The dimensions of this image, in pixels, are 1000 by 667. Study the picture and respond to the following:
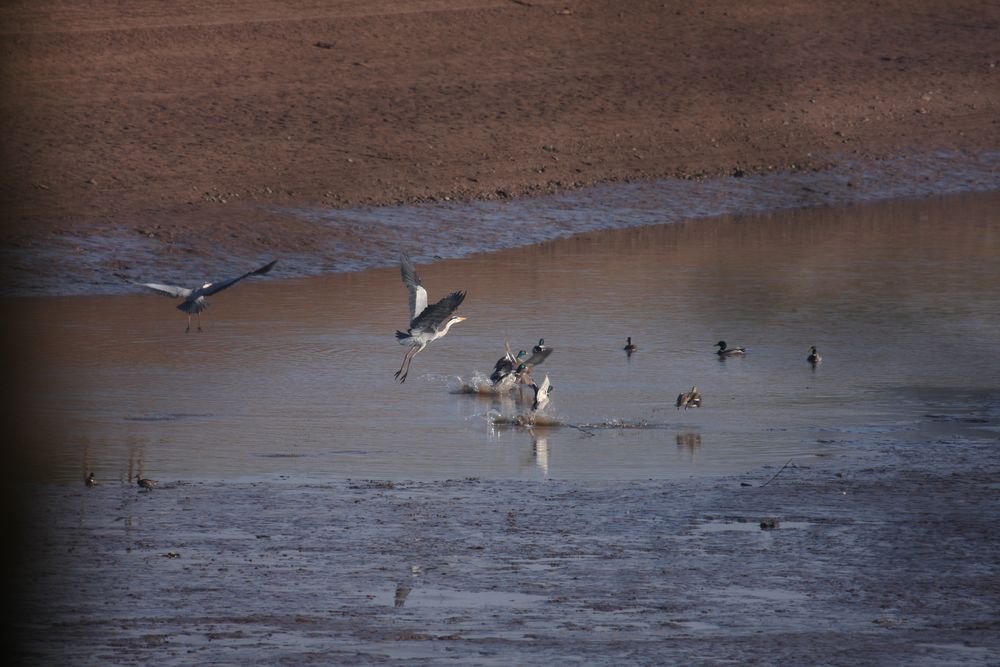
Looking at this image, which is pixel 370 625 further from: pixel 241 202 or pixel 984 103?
pixel 984 103

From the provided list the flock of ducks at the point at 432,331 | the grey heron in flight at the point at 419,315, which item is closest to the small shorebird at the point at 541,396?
the flock of ducks at the point at 432,331

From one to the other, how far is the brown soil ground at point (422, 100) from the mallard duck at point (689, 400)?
6.61 meters

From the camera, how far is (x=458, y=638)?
6.59m

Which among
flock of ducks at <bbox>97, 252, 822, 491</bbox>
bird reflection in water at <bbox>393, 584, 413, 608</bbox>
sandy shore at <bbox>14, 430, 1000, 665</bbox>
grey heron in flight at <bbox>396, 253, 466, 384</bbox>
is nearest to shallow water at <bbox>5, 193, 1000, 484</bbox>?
flock of ducks at <bbox>97, 252, 822, 491</bbox>

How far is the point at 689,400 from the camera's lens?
11.0 m

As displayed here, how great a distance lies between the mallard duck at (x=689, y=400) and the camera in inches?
432

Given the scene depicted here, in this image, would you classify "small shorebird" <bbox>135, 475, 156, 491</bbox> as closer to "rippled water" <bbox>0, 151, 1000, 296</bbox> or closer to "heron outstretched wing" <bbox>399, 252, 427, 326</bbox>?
"heron outstretched wing" <bbox>399, 252, 427, 326</bbox>

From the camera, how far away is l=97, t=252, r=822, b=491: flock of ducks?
1043cm

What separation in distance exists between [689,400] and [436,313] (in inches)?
68.5

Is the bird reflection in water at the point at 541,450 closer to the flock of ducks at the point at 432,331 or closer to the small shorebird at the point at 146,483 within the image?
the flock of ducks at the point at 432,331

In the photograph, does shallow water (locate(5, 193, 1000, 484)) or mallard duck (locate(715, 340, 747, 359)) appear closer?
shallow water (locate(5, 193, 1000, 484))

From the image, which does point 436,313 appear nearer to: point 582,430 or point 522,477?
point 582,430

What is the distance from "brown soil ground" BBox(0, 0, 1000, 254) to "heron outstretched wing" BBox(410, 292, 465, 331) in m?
5.98

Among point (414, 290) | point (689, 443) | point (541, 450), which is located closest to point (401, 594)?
point (541, 450)
